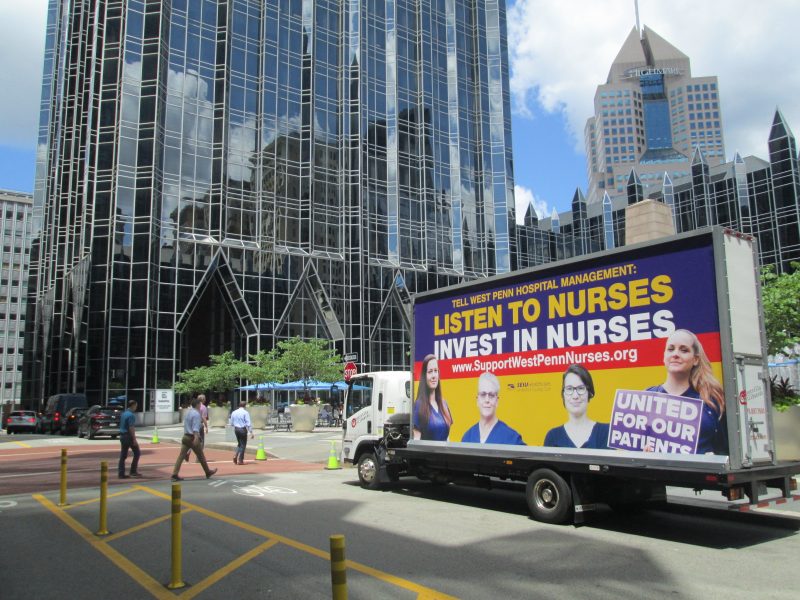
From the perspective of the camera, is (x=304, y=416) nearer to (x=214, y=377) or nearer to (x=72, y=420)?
(x=72, y=420)

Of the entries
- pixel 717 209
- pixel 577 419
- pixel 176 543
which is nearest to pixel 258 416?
pixel 577 419

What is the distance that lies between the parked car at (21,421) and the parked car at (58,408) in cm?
202

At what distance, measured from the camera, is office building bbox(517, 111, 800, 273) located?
58.4 meters

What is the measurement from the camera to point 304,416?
30156 mm

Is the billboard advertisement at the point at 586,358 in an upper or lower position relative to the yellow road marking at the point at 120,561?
upper

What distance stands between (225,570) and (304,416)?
77.5ft

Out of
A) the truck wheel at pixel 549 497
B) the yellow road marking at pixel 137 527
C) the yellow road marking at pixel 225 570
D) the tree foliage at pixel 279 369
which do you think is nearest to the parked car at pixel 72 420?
the tree foliage at pixel 279 369

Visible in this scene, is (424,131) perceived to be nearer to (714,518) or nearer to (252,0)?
(252,0)

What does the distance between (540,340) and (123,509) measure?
7379 mm

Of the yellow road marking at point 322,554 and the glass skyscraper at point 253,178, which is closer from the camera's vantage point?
the yellow road marking at point 322,554

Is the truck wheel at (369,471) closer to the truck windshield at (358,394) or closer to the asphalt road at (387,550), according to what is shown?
the asphalt road at (387,550)

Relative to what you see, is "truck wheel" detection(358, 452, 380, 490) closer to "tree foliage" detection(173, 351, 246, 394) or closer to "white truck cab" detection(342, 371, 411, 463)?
"white truck cab" detection(342, 371, 411, 463)

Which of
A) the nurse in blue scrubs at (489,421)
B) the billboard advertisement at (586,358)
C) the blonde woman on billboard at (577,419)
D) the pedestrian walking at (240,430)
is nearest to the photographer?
the billboard advertisement at (586,358)

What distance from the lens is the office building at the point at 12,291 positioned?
116750mm
